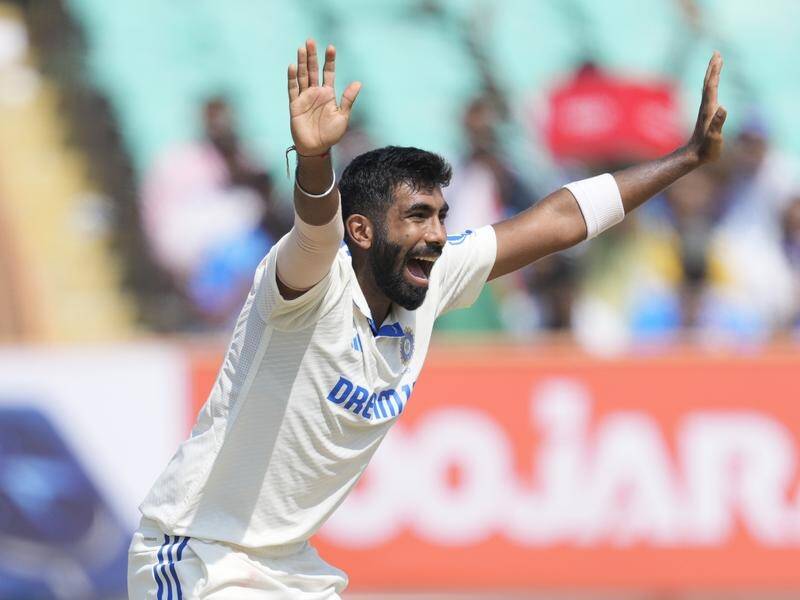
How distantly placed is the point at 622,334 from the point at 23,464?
4363 mm

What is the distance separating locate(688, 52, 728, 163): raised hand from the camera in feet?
15.5

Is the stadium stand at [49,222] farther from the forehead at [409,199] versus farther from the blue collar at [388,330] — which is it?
the forehead at [409,199]

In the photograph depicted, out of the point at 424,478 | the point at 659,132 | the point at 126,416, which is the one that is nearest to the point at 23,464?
the point at 126,416

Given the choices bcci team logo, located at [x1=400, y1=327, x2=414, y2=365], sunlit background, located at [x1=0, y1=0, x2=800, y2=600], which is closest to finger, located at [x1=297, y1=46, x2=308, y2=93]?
bcci team logo, located at [x1=400, y1=327, x2=414, y2=365]

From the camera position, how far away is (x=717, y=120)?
4.77m

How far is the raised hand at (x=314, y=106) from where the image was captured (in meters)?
3.74

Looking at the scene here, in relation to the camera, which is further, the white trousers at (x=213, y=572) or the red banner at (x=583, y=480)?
the red banner at (x=583, y=480)

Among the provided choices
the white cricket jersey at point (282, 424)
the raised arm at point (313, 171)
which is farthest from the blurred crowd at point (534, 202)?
the raised arm at point (313, 171)

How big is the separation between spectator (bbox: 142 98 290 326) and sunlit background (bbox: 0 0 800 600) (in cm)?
2

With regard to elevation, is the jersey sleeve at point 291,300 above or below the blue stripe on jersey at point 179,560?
above

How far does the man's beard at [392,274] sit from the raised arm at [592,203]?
0.71 m

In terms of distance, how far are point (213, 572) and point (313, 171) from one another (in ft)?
4.08

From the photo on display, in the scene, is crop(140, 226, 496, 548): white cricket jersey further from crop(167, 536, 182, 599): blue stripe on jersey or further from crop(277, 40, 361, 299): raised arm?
crop(277, 40, 361, 299): raised arm

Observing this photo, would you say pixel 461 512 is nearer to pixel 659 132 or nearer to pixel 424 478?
pixel 424 478
